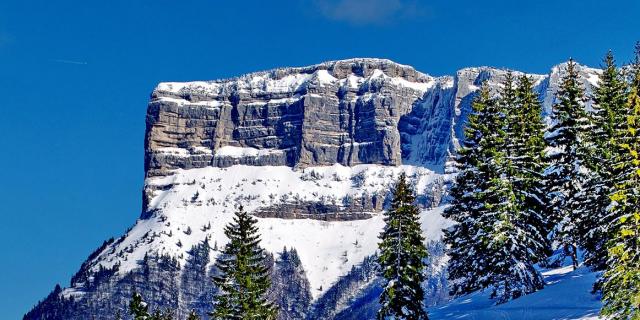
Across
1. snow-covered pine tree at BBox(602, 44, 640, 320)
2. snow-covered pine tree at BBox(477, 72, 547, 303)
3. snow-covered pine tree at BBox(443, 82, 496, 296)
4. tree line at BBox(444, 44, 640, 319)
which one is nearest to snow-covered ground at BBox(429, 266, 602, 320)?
tree line at BBox(444, 44, 640, 319)

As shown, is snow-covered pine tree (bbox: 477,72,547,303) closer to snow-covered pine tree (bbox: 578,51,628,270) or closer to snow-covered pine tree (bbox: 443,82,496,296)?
snow-covered pine tree (bbox: 443,82,496,296)

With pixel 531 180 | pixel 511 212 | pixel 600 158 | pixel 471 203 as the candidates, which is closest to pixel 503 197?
pixel 511 212

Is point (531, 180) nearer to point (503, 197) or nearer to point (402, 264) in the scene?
point (503, 197)

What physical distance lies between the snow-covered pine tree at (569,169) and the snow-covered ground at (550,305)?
330 centimetres

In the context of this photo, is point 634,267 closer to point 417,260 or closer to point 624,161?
point 624,161

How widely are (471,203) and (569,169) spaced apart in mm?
6794

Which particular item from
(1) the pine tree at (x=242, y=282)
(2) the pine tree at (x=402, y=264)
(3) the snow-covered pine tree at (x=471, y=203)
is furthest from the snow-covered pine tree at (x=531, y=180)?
(1) the pine tree at (x=242, y=282)

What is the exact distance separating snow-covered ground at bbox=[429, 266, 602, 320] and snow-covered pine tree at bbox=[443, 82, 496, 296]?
185 centimetres

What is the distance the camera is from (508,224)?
2005 inches

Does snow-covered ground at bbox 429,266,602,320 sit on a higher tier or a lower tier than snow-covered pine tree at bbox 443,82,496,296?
lower

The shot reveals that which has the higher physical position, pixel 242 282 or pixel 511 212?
pixel 511 212

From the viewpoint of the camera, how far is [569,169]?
5541 centimetres

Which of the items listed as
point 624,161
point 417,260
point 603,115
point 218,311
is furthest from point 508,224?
point 218,311

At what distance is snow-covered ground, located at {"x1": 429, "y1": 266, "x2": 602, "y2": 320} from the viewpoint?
4414cm
